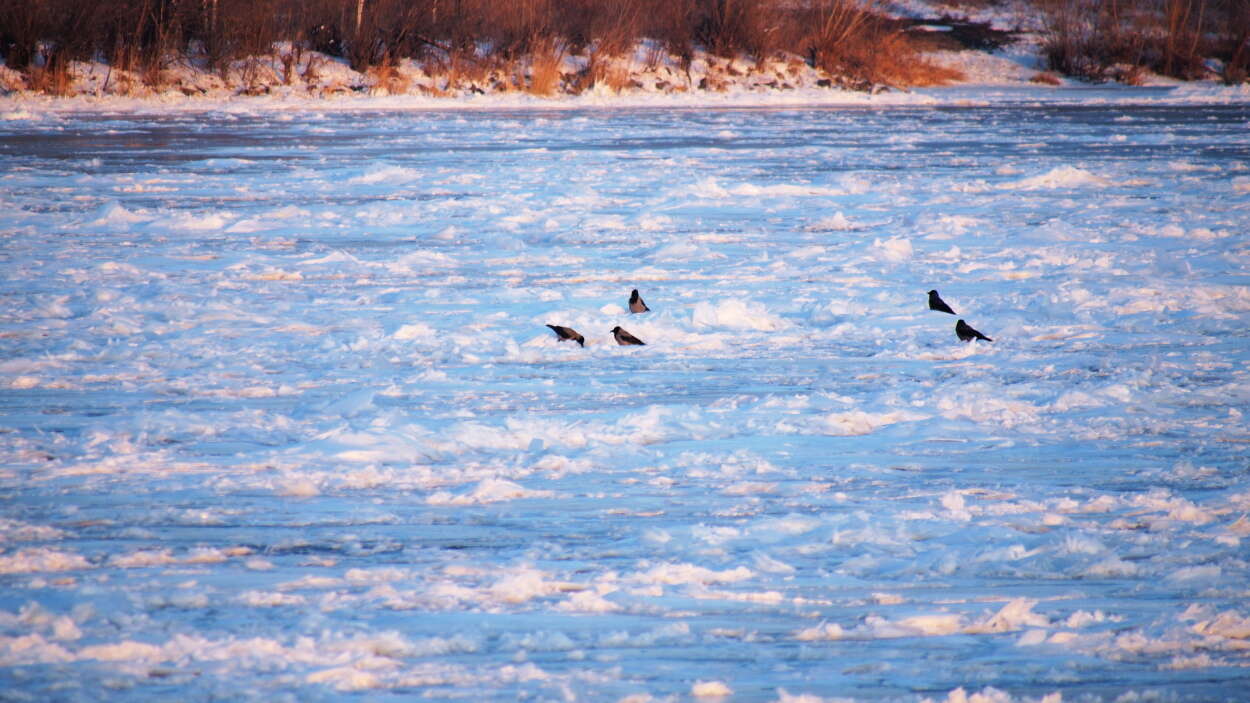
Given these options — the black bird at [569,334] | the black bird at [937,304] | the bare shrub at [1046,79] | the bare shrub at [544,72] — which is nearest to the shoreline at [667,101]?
the bare shrub at [544,72]

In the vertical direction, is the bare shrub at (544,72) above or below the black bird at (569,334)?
above

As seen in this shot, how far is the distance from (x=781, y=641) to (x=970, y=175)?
10490 mm

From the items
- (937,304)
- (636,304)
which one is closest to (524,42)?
(636,304)

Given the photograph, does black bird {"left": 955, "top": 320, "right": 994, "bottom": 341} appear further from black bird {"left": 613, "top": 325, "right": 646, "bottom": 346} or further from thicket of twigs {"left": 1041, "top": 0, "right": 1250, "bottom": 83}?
thicket of twigs {"left": 1041, "top": 0, "right": 1250, "bottom": 83}

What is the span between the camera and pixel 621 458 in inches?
158

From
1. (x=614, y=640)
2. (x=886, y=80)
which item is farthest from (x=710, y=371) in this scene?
(x=886, y=80)

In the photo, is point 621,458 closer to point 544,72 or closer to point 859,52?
point 544,72

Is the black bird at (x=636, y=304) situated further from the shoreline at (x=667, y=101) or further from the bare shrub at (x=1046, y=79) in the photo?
the bare shrub at (x=1046, y=79)

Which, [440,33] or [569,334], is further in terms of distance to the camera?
[440,33]

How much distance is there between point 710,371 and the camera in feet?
17.0

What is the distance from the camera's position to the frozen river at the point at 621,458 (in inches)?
105

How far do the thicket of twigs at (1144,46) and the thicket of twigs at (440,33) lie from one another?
4456 mm

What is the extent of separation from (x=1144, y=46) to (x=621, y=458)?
34607 millimetres

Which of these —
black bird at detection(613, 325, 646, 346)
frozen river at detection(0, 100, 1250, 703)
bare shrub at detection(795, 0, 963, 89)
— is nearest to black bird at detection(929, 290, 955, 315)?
frozen river at detection(0, 100, 1250, 703)
